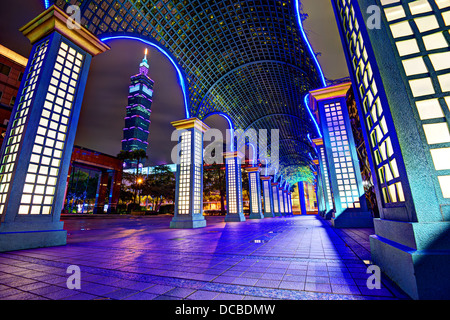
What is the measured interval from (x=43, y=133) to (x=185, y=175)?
23.0ft

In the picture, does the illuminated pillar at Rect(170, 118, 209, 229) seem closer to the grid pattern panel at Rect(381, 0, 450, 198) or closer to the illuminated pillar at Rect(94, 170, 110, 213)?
the grid pattern panel at Rect(381, 0, 450, 198)

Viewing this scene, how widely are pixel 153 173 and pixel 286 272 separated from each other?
4082 centimetres

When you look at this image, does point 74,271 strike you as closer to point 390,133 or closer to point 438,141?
point 390,133

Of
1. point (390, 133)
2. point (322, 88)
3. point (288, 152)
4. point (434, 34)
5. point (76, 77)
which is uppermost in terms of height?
point (288, 152)

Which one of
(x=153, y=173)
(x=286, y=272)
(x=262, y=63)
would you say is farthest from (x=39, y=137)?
(x=153, y=173)

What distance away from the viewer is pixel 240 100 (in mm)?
19016

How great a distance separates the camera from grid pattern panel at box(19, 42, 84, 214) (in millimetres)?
5699

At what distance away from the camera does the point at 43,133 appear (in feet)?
19.7

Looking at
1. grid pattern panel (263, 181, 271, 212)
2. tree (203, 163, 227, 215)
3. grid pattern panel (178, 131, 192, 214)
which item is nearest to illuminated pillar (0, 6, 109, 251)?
grid pattern panel (178, 131, 192, 214)

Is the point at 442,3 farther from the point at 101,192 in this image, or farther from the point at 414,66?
the point at 101,192

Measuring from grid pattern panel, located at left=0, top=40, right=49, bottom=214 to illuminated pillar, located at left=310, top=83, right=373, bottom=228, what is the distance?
11607 mm

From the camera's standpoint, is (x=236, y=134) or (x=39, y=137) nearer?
(x=39, y=137)

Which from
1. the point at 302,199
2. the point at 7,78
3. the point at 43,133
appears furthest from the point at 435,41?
the point at 302,199
